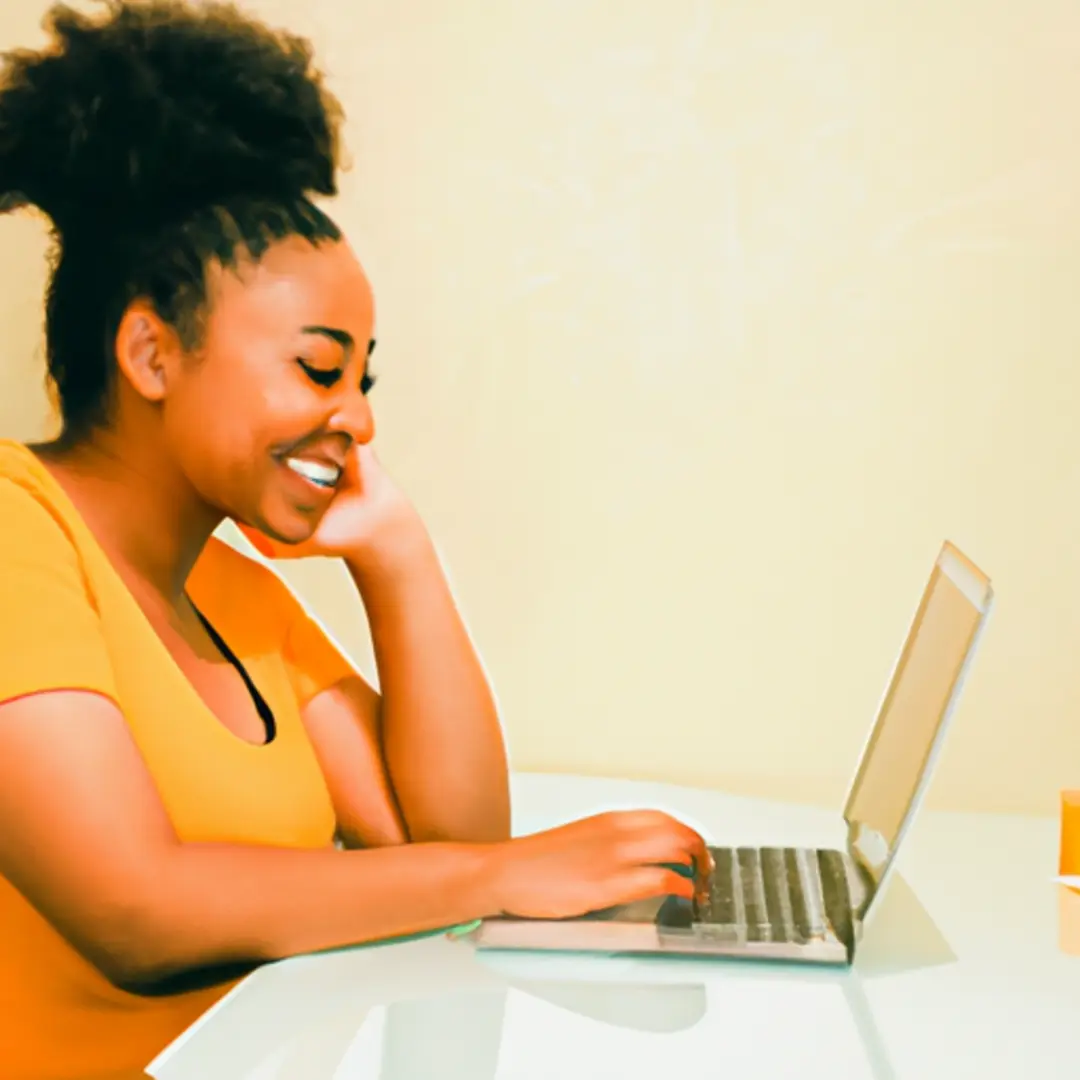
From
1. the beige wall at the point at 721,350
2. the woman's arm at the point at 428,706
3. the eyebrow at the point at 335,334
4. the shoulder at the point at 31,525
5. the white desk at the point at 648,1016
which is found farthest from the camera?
the beige wall at the point at 721,350

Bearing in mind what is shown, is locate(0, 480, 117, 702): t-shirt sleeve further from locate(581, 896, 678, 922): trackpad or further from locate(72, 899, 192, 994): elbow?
locate(581, 896, 678, 922): trackpad

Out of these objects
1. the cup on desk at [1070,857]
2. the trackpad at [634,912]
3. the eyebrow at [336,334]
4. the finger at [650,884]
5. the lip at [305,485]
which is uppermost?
the eyebrow at [336,334]

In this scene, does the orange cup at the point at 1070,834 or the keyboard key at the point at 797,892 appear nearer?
the keyboard key at the point at 797,892

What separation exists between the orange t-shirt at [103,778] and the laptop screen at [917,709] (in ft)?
1.40

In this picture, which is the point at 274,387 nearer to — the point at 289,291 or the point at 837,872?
the point at 289,291

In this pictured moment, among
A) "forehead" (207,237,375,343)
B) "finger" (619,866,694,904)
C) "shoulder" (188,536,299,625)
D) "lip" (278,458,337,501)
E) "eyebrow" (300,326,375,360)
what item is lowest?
"finger" (619,866,694,904)

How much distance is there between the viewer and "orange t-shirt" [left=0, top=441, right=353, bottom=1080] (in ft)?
2.76

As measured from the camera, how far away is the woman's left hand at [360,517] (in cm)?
112

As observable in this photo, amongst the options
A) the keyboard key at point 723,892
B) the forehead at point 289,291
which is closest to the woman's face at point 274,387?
the forehead at point 289,291

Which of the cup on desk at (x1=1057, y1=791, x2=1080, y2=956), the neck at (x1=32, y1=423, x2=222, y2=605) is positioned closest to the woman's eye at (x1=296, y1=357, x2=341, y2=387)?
the neck at (x1=32, y1=423, x2=222, y2=605)

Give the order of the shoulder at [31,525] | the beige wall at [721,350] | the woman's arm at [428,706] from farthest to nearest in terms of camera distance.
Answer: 1. the beige wall at [721,350]
2. the woman's arm at [428,706]
3. the shoulder at [31,525]

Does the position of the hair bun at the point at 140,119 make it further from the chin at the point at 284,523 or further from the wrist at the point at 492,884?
the wrist at the point at 492,884

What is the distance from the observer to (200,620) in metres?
1.06

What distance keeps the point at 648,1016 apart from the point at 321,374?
498mm
